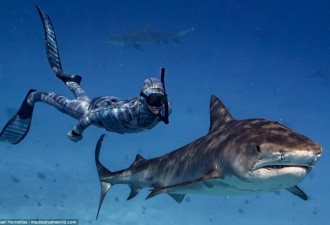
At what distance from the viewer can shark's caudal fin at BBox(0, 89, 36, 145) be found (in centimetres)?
1022

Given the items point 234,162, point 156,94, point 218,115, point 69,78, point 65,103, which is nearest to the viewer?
point 234,162

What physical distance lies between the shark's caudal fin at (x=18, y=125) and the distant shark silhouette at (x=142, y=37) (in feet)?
70.2

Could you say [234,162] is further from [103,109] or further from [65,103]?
[65,103]

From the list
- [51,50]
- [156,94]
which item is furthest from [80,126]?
[51,50]

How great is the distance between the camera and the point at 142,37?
30.5 m

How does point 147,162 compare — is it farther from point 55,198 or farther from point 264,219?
point 264,219

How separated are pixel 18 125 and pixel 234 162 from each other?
8.22 metres

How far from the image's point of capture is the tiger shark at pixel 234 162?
12.5ft

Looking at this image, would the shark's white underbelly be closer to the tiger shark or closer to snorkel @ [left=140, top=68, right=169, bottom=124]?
the tiger shark

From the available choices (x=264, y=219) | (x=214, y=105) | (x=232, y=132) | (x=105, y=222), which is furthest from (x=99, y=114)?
(x=264, y=219)

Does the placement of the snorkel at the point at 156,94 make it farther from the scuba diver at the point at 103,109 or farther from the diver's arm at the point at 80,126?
the diver's arm at the point at 80,126

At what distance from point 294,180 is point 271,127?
1.03 m

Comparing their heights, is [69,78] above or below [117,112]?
above

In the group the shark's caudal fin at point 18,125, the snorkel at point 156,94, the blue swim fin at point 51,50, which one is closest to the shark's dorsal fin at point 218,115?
the snorkel at point 156,94
